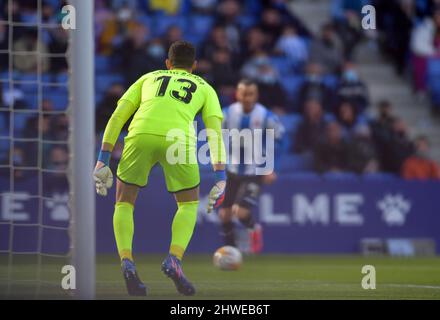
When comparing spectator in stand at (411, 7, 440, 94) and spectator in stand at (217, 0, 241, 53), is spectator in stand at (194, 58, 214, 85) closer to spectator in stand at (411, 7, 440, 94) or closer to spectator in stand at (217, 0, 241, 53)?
spectator in stand at (217, 0, 241, 53)

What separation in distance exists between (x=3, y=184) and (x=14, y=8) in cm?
304

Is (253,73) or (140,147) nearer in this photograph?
(140,147)

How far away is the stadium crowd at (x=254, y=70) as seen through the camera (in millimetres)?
13539

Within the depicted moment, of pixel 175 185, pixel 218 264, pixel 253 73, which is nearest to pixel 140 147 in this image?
pixel 175 185

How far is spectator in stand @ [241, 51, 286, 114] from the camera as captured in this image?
14422 millimetres

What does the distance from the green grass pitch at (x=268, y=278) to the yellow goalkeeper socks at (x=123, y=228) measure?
0.31m

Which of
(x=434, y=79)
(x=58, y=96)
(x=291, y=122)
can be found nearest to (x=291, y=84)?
(x=291, y=122)

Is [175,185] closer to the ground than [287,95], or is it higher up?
closer to the ground

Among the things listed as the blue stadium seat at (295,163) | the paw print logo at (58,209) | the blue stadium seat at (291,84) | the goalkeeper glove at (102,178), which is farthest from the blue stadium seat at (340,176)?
the goalkeeper glove at (102,178)

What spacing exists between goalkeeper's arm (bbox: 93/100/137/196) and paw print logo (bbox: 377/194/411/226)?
6.77 metres

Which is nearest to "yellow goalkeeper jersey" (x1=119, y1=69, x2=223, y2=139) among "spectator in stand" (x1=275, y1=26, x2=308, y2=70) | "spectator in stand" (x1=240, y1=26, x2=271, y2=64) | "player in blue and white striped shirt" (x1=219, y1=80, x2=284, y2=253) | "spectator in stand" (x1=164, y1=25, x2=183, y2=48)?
"player in blue and white striped shirt" (x1=219, y1=80, x2=284, y2=253)

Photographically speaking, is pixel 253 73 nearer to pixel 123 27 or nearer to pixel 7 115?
pixel 123 27

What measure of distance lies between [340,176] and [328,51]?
2967mm

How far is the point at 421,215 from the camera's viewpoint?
A: 1388cm
